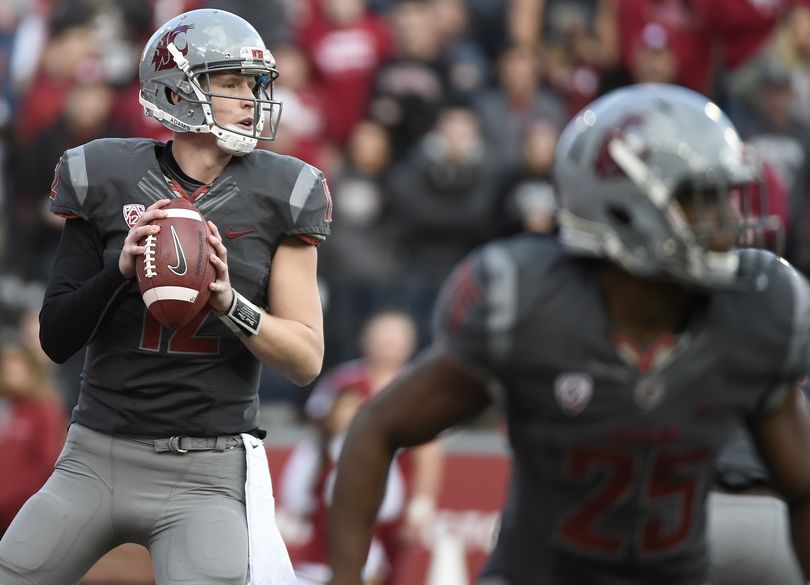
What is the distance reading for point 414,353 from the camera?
26.1 feet

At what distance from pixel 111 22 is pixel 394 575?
14.6 ft

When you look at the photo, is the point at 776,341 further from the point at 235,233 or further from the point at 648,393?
the point at 235,233

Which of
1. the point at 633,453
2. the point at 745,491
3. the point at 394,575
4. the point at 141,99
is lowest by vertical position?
the point at 394,575

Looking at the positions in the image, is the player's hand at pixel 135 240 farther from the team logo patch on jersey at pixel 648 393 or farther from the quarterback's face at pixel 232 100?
the team logo patch on jersey at pixel 648 393

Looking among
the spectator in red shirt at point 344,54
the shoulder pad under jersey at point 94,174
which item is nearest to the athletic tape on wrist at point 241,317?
the shoulder pad under jersey at point 94,174

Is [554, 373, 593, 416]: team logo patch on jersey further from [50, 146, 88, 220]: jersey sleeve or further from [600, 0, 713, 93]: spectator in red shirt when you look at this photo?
[600, 0, 713, 93]: spectator in red shirt

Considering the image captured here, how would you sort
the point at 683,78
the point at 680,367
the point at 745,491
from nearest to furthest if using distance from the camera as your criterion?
the point at 680,367 → the point at 745,491 → the point at 683,78

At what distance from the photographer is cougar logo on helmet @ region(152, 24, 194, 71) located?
3.89 meters

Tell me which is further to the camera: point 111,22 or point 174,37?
point 111,22

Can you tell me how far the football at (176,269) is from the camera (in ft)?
11.5

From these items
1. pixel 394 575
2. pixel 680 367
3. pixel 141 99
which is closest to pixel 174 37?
pixel 141 99

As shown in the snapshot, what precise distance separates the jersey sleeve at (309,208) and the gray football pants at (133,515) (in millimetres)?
583

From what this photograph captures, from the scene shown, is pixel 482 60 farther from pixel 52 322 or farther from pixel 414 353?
pixel 52 322

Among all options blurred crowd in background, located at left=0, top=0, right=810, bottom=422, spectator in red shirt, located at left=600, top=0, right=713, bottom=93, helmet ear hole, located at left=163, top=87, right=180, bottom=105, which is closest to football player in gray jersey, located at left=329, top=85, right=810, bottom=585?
helmet ear hole, located at left=163, top=87, right=180, bottom=105
